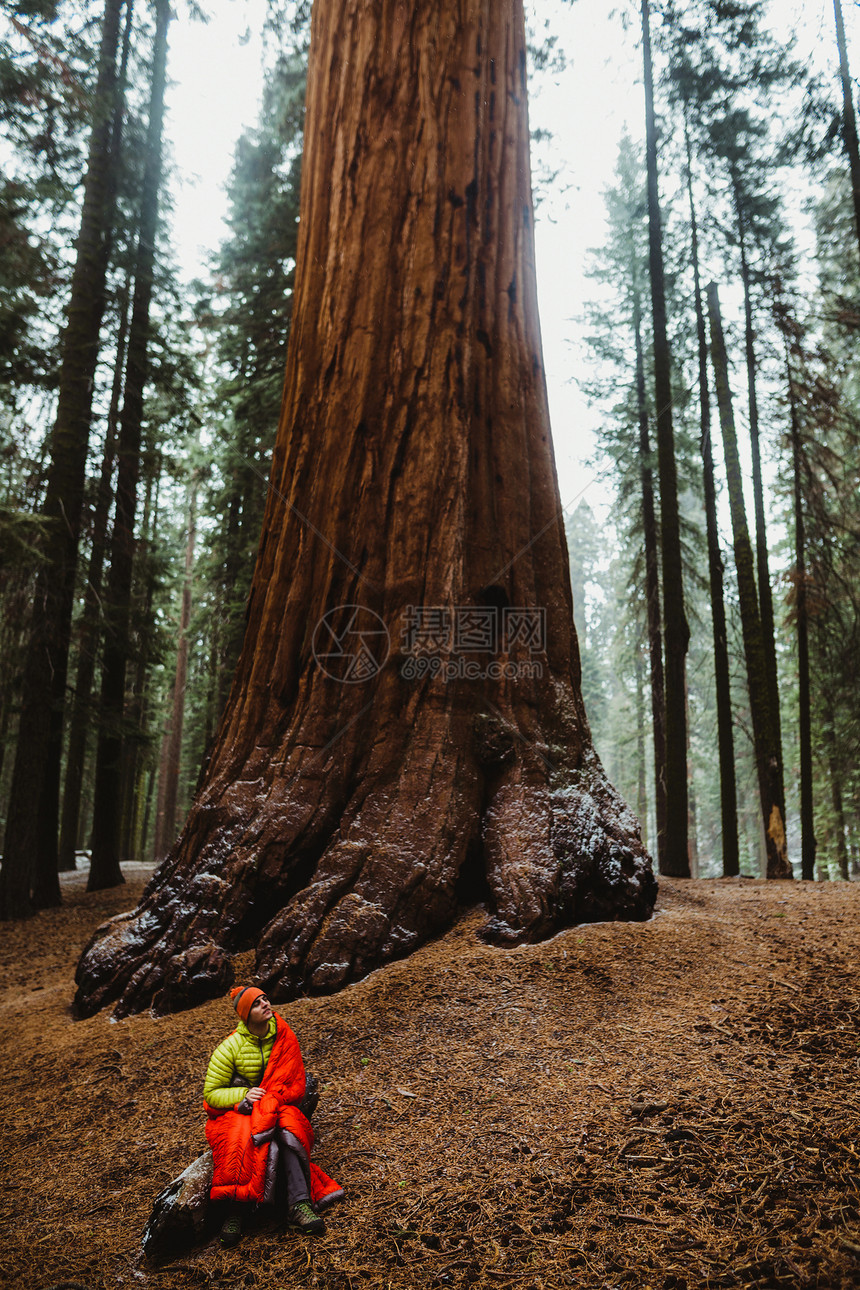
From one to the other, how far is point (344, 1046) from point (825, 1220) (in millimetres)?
1932

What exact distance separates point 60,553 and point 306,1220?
30.8ft

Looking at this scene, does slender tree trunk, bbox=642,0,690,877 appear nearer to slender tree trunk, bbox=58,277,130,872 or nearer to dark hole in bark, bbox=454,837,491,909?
dark hole in bark, bbox=454,837,491,909

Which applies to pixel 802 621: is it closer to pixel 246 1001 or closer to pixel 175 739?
pixel 246 1001

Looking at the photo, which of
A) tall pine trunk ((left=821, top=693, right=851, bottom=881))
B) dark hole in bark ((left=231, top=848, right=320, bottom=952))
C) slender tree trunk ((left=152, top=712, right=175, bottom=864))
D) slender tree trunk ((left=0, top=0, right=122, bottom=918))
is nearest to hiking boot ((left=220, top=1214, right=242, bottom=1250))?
dark hole in bark ((left=231, top=848, right=320, bottom=952))

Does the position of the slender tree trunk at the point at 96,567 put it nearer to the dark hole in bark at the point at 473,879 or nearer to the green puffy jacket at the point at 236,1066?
the dark hole in bark at the point at 473,879

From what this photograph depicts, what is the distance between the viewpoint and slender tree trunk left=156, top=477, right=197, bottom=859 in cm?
1920

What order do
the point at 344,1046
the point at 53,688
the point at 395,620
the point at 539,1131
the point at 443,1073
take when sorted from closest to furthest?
1. the point at 539,1131
2. the point at 443,1073
3. the point at 344,1046
4. the point at 395,620
5. the point at 53,688

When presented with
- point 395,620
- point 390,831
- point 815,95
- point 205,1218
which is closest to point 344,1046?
point 205,1218

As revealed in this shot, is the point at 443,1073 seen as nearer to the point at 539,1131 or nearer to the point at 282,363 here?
the point at 539,1131

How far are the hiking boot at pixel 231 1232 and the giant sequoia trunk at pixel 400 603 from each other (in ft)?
4.18

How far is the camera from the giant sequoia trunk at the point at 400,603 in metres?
3.91

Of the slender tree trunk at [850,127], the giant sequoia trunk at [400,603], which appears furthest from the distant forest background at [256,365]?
the giant sequoia trunk at [400,603]

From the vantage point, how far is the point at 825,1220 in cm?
175

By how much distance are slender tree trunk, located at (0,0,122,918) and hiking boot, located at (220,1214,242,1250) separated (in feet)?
25.4
